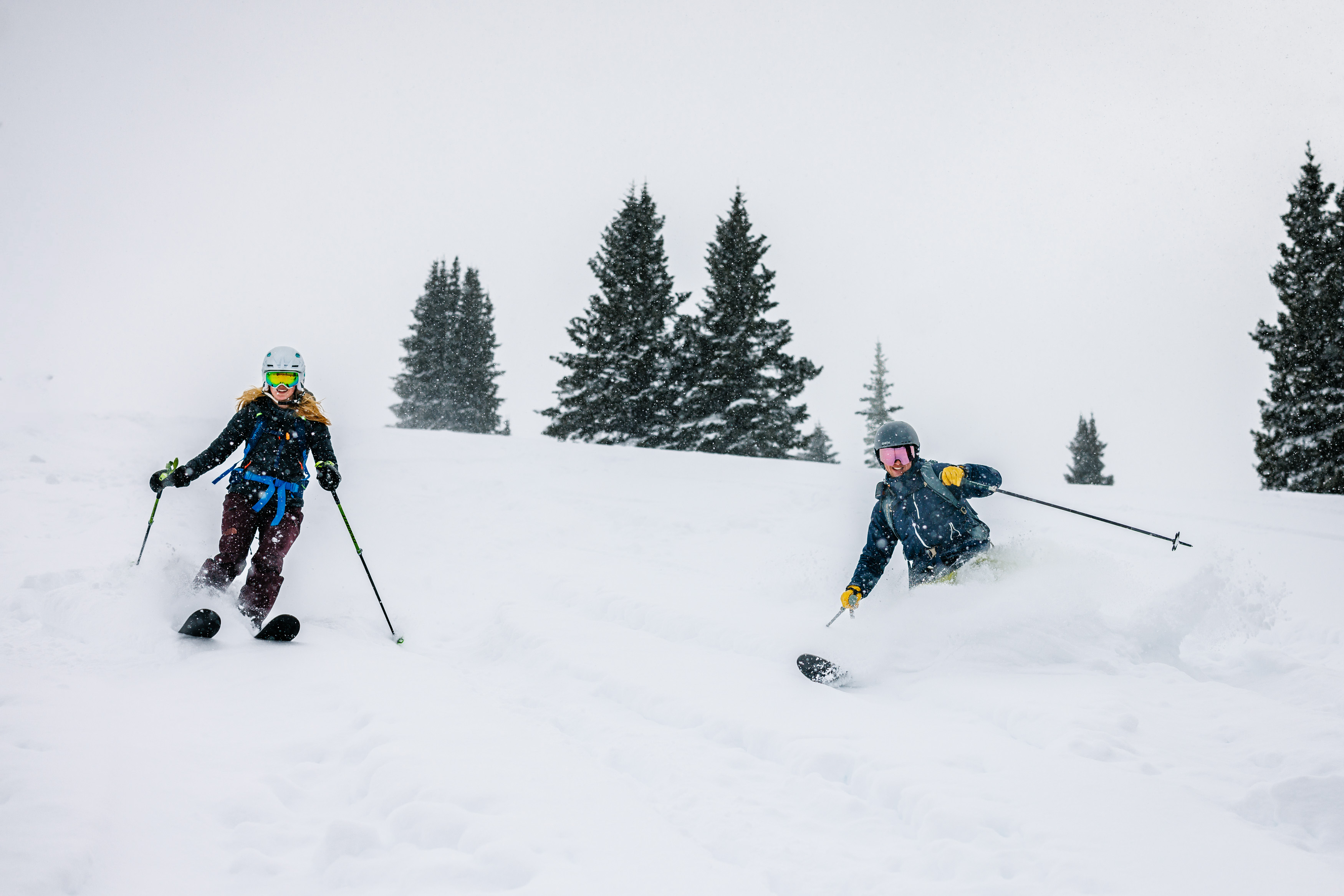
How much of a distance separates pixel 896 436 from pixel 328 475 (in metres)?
4.93

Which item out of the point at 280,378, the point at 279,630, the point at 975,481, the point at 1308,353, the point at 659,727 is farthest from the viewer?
the point at 1308,353

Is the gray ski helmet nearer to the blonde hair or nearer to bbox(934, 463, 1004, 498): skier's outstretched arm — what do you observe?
bbox(934, 463, 1004, 498): skier's outstretched arm

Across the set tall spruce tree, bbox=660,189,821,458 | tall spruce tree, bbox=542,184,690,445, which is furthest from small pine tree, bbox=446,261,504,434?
tall spruce tree, bbox=660,189,821,458

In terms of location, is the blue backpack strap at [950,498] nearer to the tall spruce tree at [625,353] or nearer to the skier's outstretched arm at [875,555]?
the skier's outstretched arm at [875,555]

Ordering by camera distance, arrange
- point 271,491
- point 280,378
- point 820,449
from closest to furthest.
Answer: point 271,491 < point 280,378 < point 820,449

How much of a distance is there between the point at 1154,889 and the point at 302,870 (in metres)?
3.08

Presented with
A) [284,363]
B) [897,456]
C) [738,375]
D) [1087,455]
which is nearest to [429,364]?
[738,375]

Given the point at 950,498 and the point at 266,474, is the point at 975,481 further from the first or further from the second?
the point at 266,474

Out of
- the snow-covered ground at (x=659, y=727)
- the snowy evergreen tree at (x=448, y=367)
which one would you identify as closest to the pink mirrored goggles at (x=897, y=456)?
the snow-covered ground at (x=659, y=727)

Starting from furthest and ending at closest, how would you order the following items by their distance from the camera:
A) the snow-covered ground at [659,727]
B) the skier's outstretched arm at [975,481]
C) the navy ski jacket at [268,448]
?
the skier's outstretched arm at [975,481], the navy ski jacket at [268,448], the snow-covered ground at [659,727]

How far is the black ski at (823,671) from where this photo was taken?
470cm

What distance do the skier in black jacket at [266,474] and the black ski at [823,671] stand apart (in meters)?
3.97

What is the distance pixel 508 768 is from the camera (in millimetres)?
3295

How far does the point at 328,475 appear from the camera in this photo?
5562 millimetres
